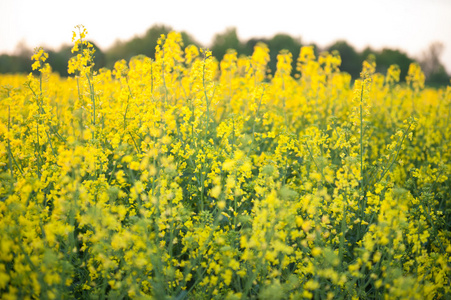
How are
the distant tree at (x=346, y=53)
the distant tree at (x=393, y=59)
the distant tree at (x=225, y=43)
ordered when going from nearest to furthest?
the distant tree at (x=225, y=43), the distant tree at (x=393, y=59), the distant tree at (x=346, y=53)

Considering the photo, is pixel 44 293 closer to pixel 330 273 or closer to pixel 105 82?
pixel 330 273

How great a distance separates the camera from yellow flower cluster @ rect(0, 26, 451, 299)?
2.21 meters

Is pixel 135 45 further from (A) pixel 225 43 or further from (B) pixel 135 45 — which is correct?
(A) pixel 225 43

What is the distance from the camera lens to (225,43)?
34875 millimetres

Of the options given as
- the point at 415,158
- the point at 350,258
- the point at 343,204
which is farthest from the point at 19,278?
the point at 415,158

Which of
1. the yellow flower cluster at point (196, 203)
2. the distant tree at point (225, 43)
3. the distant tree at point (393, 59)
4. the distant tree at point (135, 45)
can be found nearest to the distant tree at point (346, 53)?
the distant tree at point (393, 59)

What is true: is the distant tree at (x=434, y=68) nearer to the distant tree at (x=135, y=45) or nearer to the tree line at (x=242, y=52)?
the tree line at (x=242, y=52)

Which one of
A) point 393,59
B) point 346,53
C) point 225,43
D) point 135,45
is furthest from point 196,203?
point 346,53

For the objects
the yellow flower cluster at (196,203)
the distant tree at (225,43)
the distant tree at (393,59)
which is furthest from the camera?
the distant tree at (393,59)

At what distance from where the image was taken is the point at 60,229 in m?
2.08

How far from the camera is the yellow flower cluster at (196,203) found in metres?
2.21

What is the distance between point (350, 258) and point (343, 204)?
98 centimetres

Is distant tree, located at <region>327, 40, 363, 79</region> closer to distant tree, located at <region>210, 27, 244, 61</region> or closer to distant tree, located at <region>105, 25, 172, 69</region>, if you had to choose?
distant tree, located at <region>210, 27, 244, 61</region>

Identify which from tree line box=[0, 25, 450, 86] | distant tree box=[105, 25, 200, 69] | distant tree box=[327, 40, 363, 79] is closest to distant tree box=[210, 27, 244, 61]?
tree line box=[0, 25, 450, 86]
